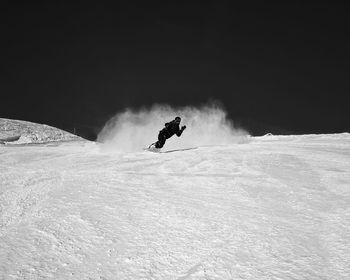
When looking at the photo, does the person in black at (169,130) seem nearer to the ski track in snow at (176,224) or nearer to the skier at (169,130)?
the skier at (169,130)

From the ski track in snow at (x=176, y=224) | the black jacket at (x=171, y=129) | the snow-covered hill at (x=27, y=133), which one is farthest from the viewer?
the snow-covered hill at (x=27, y=133)

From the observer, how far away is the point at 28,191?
6695 mm

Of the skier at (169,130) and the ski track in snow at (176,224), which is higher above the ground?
the skier at (169,130)

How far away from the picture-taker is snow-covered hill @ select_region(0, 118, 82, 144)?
20.6 m

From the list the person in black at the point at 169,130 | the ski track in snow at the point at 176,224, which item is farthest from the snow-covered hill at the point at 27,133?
the ski track in snow at the point at 176,224

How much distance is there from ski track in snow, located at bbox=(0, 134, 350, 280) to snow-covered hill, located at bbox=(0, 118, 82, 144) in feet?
40.6

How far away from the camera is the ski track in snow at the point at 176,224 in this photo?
363 centimetres

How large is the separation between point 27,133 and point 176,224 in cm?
1971

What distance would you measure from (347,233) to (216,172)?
4.51 meters

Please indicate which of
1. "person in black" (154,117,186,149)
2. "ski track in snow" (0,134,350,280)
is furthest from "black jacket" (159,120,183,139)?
"ski track in snow" (0,134,350,280)

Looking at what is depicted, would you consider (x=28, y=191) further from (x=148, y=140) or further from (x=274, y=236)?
(x=148, y=140)

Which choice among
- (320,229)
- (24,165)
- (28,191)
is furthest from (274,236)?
(24,165)

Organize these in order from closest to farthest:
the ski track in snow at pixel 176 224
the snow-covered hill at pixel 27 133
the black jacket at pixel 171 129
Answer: the ski track in snow at pixel 176 224, the black jacket at pixel 171 129, the snow-covered hill at pixel 27 133

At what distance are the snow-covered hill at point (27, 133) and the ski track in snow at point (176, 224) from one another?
12368 mm
